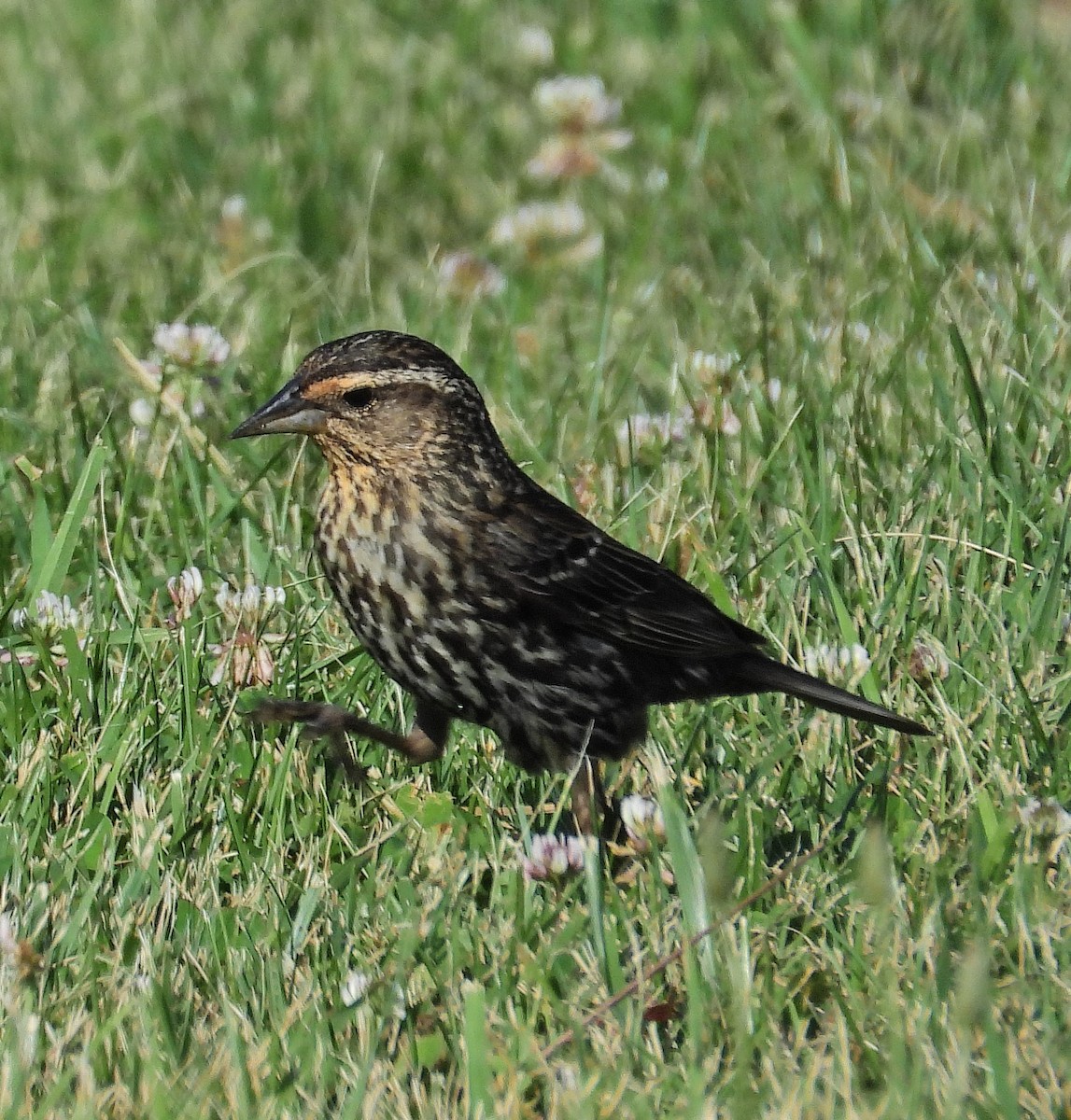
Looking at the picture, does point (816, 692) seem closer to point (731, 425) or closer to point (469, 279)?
point (731, 425)

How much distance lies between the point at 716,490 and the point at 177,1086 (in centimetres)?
236

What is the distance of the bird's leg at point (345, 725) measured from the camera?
13.6ft

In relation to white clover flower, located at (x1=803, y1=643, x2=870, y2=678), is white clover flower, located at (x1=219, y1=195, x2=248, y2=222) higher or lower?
lower

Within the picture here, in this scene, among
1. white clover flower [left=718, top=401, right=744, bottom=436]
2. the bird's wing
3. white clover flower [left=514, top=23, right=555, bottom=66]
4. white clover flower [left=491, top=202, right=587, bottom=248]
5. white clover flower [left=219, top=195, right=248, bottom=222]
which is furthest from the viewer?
white clover flower [left=514, top=23, right=555, bottom=66]

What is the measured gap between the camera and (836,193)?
6855 mm

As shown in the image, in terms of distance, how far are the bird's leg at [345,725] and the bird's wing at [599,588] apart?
0.31m

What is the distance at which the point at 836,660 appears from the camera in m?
4.46

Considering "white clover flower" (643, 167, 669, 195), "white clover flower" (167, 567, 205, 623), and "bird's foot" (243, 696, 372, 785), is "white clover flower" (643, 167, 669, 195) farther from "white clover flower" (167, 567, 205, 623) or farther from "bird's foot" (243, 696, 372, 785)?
"bird's foot" (243, 696, 372, 785)

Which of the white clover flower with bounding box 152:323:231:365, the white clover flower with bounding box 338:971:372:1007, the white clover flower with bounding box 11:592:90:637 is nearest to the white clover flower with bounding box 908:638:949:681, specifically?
the white clover flower with bounding box 338:971:372:1007

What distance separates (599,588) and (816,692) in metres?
0.49

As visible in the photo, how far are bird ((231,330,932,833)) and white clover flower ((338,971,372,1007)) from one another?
2.37 feet

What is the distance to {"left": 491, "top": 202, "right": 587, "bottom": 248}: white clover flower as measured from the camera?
275 inches

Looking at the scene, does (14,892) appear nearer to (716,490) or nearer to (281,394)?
(281,394)

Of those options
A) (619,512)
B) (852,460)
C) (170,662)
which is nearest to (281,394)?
(170,662)
